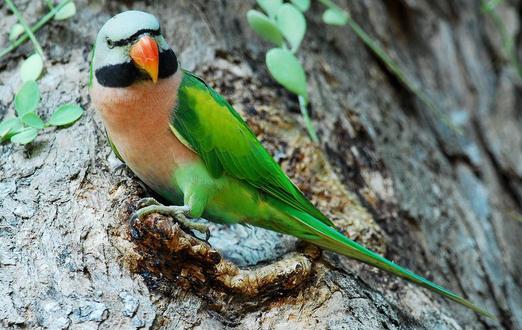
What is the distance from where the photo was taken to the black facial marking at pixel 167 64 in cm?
208

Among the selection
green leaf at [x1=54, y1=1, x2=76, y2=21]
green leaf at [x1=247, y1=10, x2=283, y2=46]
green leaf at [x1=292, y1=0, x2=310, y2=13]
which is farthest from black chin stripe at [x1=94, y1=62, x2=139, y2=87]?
green leaf at [x1=292, y1=0, x2=310, y2=13]

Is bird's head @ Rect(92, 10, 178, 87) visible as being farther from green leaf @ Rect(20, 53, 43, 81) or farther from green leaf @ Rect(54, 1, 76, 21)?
green leaf @ Rect(54, 1, 76, 21)

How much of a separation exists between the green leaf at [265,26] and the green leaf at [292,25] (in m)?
0.03

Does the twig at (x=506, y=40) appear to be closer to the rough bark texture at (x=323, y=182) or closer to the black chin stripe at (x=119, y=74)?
the rough bark texture at (x=323, y=182)

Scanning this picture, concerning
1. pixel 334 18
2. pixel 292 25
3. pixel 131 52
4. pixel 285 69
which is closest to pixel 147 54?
pixel 131 52

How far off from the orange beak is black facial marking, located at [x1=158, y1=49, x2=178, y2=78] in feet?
0.19

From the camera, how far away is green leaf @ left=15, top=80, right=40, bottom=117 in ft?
7.25

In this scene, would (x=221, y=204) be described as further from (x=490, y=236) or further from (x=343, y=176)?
(x=490, y=236)

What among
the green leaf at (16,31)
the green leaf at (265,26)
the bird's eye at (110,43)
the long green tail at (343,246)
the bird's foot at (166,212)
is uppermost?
the bird's eye at (110,43)

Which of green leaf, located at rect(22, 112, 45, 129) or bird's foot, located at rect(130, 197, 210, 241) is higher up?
green leaf, located at rect(22, 112, 45, 129)

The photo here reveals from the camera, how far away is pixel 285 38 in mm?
2615

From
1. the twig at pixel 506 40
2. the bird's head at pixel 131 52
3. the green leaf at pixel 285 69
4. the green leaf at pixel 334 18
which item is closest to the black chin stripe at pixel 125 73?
the bird's head at pixel 131 52

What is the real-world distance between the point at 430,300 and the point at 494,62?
2.21 m

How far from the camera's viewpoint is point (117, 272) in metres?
1.96
